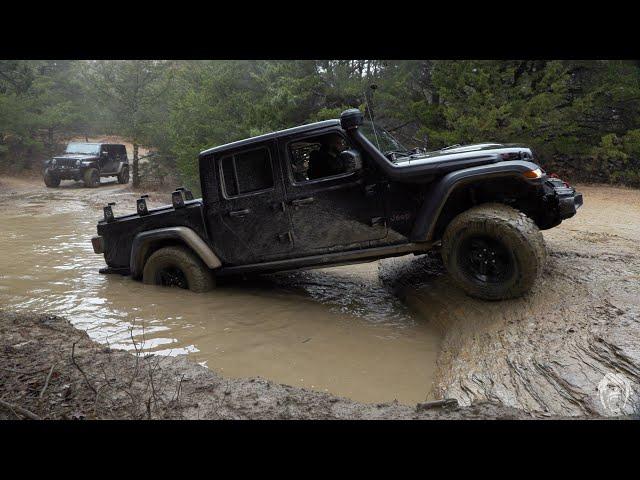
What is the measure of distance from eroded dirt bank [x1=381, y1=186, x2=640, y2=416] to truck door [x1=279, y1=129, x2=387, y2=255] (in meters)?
1.08

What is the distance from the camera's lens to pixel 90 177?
1855 cm

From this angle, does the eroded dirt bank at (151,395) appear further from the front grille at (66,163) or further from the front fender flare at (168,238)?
the front grille at (66,163)

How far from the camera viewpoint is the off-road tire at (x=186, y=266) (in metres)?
5.39

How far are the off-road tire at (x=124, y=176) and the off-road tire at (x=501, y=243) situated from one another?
64.3ft

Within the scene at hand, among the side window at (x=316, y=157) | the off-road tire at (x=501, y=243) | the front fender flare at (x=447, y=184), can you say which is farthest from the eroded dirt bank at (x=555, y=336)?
the side window at (x=316, y=157)

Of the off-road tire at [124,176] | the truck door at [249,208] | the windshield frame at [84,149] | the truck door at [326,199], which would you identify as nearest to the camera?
the truck door at [326,199]

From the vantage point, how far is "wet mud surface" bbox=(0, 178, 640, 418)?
245 cm

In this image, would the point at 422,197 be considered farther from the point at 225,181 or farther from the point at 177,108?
the point at 177,108

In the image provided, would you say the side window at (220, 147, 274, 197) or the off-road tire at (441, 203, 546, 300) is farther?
the side window at (220, 147, 274, 197)

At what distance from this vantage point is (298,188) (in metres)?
4.61

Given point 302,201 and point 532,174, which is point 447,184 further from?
point 302,201

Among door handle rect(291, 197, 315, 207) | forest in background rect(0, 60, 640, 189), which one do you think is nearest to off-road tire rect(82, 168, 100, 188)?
forest in background rect(0, 60, 640, 189)

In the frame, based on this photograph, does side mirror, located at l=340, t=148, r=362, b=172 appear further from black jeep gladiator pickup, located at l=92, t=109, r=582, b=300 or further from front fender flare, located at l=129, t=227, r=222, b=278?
front fender flare, located at l=129, t=227, r=222, b=278
